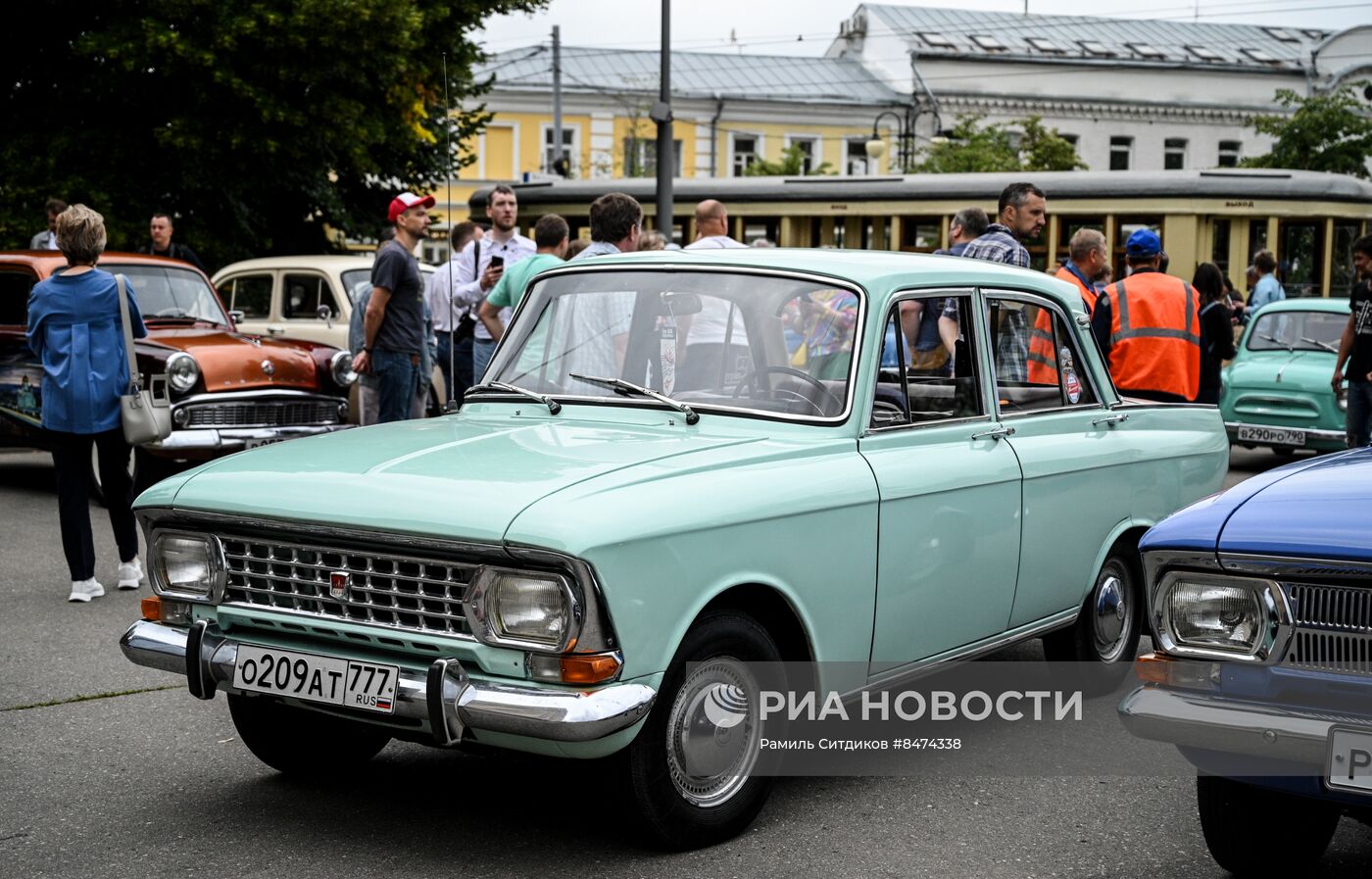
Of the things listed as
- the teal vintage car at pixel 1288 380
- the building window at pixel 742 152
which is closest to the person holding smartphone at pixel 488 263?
the teal vintage car at pixel 1288 380

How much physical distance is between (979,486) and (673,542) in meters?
1.53

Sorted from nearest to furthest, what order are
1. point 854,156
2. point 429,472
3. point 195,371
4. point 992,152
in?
point 429,472
point 195,371
point 992,152
point 854,156

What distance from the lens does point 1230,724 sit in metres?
3.63

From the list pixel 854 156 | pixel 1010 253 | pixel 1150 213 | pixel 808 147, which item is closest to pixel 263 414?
pixel 1010 253

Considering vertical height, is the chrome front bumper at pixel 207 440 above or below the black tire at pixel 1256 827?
above

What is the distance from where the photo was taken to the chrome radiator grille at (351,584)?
160 inches

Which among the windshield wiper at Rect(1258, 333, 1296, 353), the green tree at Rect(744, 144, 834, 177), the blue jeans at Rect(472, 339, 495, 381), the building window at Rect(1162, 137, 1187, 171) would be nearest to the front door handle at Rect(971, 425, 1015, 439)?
the blue jeans at Rect(472, 339, 495, 381)

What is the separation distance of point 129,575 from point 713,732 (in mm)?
4887

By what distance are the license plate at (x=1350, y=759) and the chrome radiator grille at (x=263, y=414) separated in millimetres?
8651

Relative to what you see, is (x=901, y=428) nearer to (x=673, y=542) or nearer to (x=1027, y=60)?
(x=673, y=542)

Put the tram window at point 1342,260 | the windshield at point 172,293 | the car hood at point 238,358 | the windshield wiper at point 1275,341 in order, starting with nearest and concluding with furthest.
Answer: the car hood at point 238,358
the windshield at point 172,293
the windshield wiper at point 1275,341
the tram window at point 1342,260

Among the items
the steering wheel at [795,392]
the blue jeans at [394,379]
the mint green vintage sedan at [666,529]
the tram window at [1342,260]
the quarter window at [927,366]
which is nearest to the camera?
the mint green vintage sedan at [666,529]

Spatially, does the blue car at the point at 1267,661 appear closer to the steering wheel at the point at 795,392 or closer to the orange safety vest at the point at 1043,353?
the steering wheel at the point at 795,392

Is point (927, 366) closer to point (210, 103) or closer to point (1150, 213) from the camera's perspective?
point (1150, 213)
